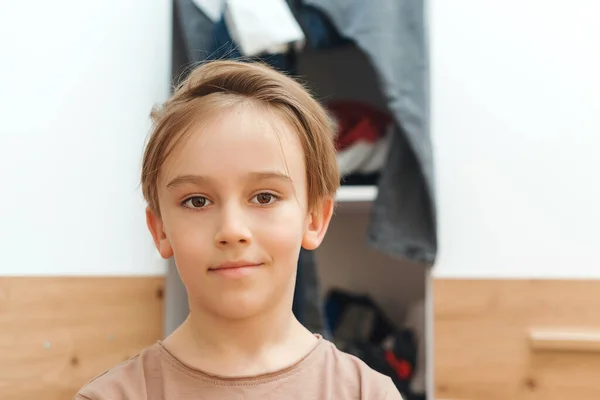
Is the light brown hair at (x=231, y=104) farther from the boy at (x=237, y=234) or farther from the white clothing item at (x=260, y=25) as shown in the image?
the white clothing item at (x=260, y=25)

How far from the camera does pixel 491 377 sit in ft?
3.77

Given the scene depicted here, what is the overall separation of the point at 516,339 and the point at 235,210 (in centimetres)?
73

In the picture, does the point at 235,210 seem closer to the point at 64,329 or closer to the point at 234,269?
the point at 234,269

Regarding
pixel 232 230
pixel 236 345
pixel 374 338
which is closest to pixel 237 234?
pixel 232 230

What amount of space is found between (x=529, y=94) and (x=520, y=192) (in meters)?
0.18

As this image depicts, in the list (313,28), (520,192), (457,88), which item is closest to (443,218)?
(520,192)

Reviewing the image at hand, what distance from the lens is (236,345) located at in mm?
697

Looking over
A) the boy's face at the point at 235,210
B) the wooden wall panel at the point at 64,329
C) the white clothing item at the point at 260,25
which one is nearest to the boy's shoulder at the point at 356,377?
the boy's face at the point at 235,210

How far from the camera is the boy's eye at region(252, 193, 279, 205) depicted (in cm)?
66

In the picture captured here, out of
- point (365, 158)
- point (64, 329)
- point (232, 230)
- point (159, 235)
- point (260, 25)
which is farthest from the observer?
point (365, 158)

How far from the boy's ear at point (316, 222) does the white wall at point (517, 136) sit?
488mm

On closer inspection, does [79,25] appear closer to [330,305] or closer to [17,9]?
[17,9]

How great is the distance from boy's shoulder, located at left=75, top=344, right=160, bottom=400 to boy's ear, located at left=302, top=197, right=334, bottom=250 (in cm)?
21

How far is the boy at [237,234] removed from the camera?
2.12ft
